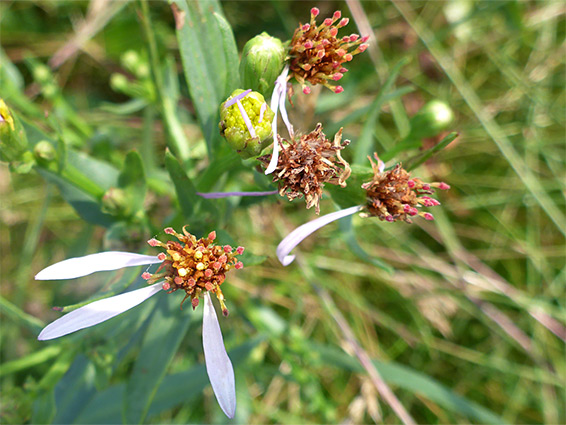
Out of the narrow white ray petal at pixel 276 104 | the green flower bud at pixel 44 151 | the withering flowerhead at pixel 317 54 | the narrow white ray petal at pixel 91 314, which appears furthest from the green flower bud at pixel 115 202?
the withering flowerhead at pixel 317 54

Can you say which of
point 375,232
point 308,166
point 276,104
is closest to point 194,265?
point 308,166

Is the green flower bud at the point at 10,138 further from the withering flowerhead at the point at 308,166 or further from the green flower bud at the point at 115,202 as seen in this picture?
the withering flowerhead at the point at 308,166

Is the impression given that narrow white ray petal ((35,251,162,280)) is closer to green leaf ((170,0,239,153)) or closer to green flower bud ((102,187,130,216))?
green flower bud ((102,187,130,216))

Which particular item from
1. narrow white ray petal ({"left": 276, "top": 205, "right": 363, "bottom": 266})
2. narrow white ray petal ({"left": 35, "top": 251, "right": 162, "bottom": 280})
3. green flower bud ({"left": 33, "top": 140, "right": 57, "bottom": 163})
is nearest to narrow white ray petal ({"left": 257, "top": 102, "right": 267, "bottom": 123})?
narrow white ray petal ({"left": 276, "top": 205, "right": 363, "bottom": 266})

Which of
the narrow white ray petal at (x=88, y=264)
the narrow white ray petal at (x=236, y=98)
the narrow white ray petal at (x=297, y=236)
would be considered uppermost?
the narrow white ray petal at (x=236, y=98)

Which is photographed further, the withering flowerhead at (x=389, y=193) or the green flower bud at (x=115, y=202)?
the green flower bud at (x=115, y=202)

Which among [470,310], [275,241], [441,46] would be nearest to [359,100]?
[441,46]

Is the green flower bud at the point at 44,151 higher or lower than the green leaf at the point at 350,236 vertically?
A: higher
